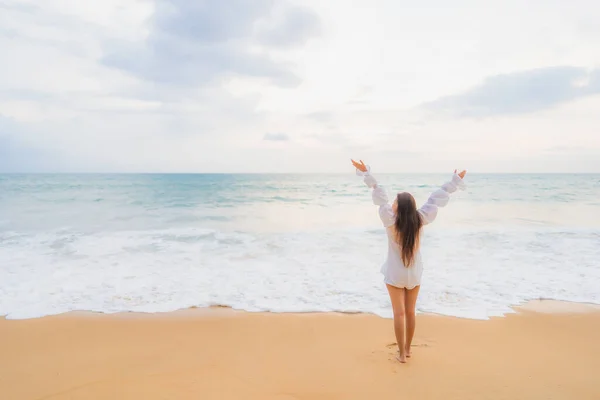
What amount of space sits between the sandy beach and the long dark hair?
1.24 metres

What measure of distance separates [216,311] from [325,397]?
9.01 feet

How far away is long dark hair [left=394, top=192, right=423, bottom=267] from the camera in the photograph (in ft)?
11.6

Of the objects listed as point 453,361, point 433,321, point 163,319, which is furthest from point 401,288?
point 163,319

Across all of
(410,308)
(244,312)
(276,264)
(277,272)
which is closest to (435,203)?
(410,308)

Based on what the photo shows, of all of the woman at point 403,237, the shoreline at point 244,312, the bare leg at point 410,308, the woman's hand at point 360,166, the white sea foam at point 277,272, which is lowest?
the shoreline at point 244,312

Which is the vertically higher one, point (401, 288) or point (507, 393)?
point (401, 288)

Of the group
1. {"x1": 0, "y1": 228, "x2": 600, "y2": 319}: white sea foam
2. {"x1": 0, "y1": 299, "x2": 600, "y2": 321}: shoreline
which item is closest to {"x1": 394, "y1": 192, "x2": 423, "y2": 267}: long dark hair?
{"x1": 0, "y1": 299, "x2": 600, "y2": 321}: shoreline

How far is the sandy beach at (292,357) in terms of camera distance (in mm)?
3480

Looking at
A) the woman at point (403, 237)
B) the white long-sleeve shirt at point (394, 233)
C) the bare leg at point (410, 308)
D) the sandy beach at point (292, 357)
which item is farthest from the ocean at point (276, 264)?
the white long-sleeve shirt at point (394, 233)

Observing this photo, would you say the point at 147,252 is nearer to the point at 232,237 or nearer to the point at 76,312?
the point at 232,237

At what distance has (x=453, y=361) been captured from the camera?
399cm

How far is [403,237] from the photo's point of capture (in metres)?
3.57

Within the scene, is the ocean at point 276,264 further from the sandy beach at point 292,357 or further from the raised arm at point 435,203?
the raised arm at point 435,203

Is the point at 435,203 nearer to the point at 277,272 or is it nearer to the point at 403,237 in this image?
the point at 403,237
